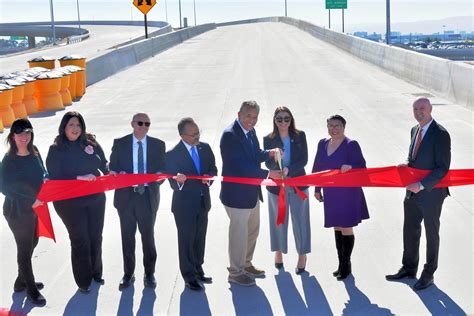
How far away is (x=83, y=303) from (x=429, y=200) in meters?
3.42

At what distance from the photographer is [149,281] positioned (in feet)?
24.0

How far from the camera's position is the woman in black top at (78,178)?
7020mm

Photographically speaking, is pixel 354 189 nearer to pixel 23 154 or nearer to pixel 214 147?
pixel 23 154

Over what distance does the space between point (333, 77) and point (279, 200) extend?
22033 millimetres

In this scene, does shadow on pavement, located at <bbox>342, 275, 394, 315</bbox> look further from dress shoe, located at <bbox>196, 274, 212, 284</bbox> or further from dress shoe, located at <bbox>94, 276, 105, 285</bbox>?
dress shoe, located at <bbox>94, 276, 105, 285</bbox>

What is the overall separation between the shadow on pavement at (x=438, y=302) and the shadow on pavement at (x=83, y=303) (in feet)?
9.94

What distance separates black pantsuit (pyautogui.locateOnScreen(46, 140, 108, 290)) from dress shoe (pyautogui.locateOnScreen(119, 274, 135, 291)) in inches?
12.2

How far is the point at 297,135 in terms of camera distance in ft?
24.7

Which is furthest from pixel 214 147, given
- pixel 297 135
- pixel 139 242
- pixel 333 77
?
pixel 333 77

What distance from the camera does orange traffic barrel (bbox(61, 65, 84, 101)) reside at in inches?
931

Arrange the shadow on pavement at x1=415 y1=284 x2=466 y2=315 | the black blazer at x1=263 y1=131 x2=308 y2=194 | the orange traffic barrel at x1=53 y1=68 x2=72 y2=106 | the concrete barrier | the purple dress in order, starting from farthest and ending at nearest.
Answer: the orange traffic barrel at x1=53 y1=68 x2=72 y2=106 → the concrete barrier → the black blazer at x1=263 y1=131 x2=308 y2=194 → the purple dress → the shadow on pavement at x1=415 y1=284 x2=466 y2=315

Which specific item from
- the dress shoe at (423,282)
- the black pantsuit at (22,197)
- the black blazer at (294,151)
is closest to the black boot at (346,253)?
the dress shoe at (423,282)

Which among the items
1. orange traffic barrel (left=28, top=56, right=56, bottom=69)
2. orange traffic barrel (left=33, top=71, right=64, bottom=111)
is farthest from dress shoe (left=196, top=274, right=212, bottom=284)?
orange traffic barrel (left=28, top=56, right=56, bottom=69)

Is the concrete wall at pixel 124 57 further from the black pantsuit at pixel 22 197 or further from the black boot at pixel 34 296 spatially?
the black boot at pixel 34 296
